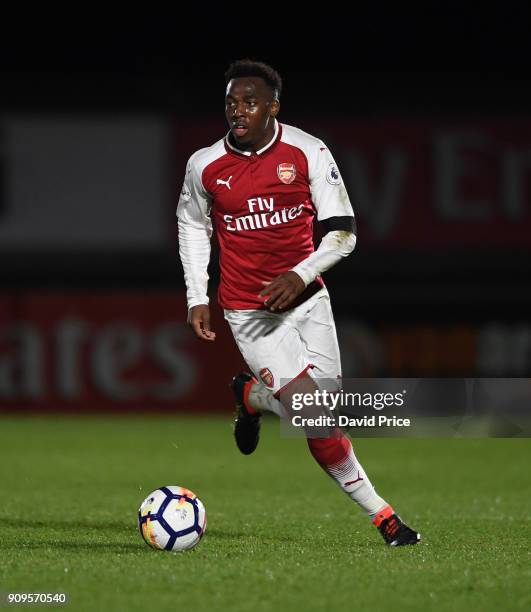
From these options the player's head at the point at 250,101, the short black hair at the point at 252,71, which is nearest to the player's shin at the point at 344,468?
the player's head at the point at 250,101

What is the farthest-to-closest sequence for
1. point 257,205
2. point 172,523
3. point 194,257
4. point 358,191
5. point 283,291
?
point 358,191 < point 194,257 < point 257,205 < point 283,291 < point 172,523

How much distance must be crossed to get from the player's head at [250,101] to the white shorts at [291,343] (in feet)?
2.65

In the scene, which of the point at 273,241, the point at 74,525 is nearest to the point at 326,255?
the point at 273,241

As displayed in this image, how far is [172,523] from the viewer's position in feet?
17.7

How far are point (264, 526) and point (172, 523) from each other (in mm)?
1169

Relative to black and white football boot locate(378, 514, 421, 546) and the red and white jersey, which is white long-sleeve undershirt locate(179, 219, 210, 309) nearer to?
the red and white jersey

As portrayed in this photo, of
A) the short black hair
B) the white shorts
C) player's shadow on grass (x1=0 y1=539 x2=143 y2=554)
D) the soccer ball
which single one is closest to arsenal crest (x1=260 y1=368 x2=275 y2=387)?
the white shorts

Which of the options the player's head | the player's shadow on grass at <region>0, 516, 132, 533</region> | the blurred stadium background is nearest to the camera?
the player's head

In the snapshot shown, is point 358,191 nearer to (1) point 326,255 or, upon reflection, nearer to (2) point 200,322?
(2) point 200,322

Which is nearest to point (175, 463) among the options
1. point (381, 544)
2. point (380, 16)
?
point (381, 544)

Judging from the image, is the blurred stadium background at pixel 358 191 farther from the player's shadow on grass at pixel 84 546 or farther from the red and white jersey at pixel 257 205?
the player's shadow on grass at pixel 84 546

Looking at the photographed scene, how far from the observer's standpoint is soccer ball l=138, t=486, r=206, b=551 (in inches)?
212

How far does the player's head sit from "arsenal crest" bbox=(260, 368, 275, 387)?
41.4 inches

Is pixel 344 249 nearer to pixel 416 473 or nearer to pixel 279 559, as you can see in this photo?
pixel 279 559
